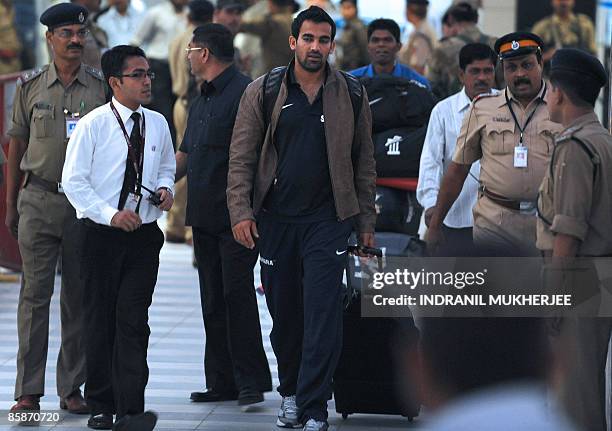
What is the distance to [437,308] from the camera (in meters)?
7.41

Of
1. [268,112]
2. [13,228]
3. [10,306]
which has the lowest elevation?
[10,306]

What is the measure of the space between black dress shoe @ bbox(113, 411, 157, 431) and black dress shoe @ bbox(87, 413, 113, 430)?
354mm

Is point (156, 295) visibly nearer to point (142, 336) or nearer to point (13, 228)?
point (13, 228)

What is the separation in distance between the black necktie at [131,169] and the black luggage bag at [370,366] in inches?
46.2

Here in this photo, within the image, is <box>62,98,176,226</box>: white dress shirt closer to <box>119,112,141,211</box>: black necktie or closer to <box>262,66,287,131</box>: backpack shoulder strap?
<box>119,112,141,211</box>: black necktie

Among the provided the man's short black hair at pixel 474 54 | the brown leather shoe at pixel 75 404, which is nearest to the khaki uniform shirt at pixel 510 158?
the man's short black hair at pixel 474 54

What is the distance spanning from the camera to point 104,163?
7.21 meters

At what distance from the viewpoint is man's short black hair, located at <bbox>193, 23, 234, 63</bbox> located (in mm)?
8211

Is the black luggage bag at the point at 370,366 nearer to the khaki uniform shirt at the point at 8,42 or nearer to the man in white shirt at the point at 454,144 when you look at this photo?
the man in white shirt at the point at 454,144

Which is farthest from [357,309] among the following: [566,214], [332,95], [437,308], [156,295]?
[156,295]

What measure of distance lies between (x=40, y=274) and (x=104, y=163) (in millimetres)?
891

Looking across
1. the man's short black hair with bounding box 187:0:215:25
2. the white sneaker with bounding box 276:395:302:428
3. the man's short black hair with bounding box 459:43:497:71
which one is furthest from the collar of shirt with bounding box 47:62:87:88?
the man's short black hair with bounding box 187:0:215:25

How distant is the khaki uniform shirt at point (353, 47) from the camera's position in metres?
15.2

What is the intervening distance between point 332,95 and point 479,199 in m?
1.04
